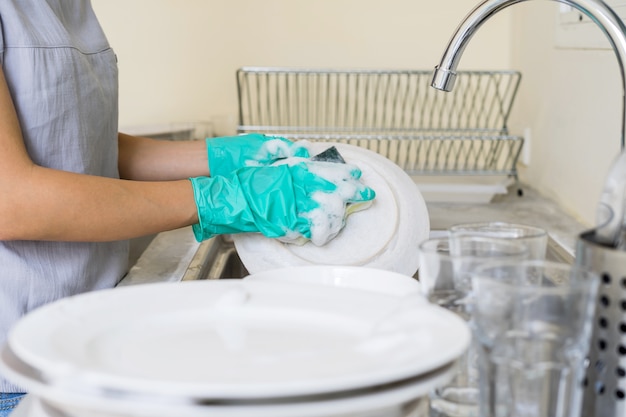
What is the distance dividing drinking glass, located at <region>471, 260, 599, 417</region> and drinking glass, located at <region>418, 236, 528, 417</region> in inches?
2.0

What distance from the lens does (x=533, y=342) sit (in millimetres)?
530

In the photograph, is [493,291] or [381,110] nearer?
[493,291]

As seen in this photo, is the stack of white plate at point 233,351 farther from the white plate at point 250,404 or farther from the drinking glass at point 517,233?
the drinking glass at point 517,233

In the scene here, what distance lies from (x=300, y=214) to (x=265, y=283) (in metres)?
0.38

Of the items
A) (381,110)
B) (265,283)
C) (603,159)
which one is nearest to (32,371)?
(265,283)

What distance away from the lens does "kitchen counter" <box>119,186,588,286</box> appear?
4.06 feet

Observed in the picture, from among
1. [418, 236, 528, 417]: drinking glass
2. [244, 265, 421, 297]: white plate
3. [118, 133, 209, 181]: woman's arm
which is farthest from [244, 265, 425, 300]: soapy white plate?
[118, 133, 209, 181]: woman's arm

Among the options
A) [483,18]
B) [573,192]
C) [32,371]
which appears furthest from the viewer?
[573,192]

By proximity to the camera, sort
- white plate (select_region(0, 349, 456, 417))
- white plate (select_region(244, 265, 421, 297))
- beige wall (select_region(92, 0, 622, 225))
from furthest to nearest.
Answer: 1. beige wall (select_region(92, 0, 622, 225))
2. white plate (select_region(244, 265, 421, 297))
3. white plate (select_region(0, 349, 456, 417))

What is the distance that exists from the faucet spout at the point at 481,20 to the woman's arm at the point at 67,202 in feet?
1.25

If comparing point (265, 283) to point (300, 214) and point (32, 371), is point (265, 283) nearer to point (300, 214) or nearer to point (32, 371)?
point (32, 371)

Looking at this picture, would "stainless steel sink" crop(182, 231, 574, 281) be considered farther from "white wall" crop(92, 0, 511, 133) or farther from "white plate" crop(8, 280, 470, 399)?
"white wall" crop(92, 0, 511, 133)

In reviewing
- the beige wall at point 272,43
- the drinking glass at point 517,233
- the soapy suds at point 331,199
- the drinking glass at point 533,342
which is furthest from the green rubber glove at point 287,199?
the beige wall at point 272,43

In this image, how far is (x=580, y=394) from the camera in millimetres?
552
